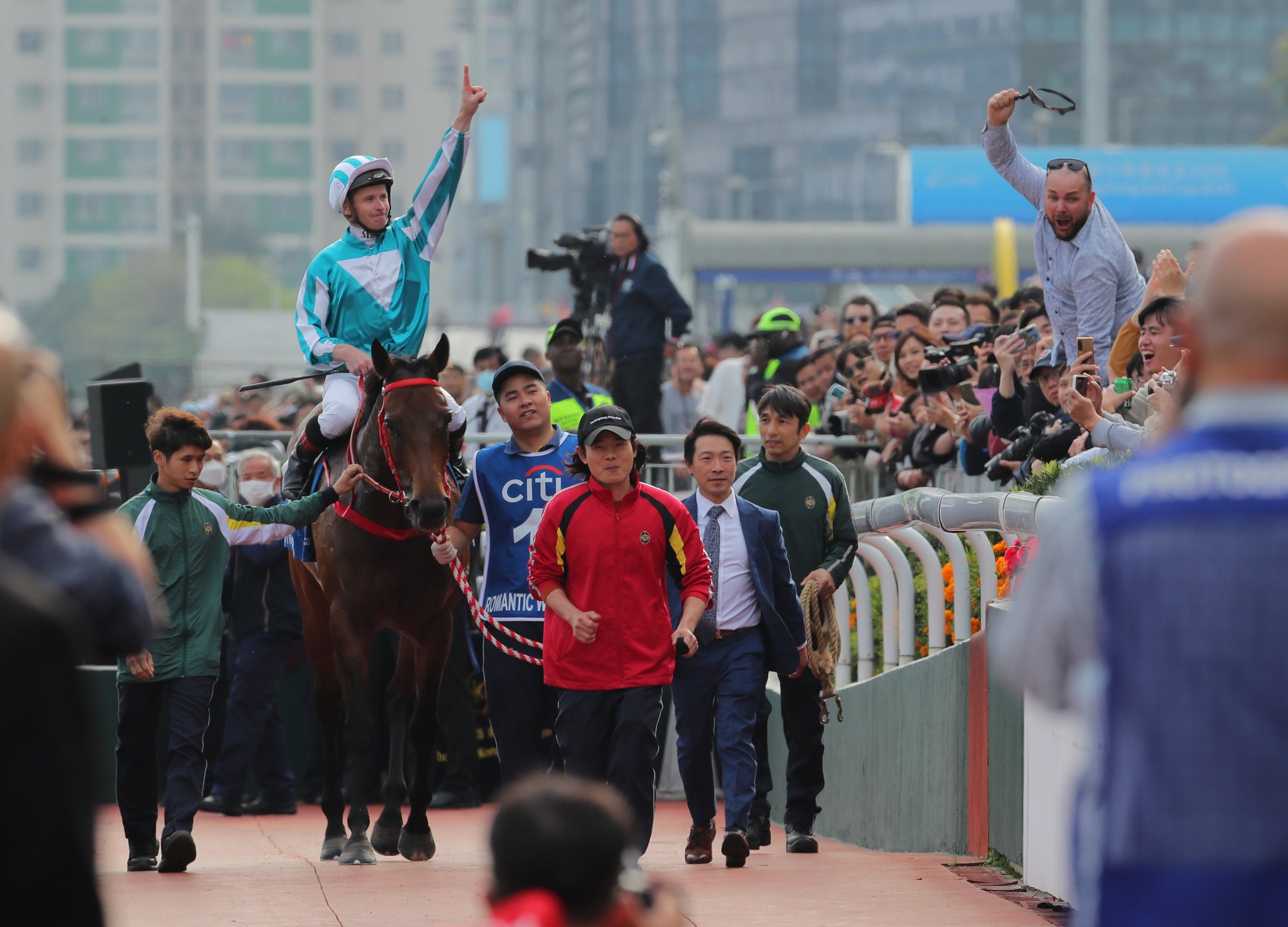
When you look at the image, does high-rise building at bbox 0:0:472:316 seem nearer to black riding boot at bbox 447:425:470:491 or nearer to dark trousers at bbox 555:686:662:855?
black riding boot at bbox 447:425:470:491

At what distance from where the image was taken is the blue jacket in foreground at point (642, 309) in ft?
48.8

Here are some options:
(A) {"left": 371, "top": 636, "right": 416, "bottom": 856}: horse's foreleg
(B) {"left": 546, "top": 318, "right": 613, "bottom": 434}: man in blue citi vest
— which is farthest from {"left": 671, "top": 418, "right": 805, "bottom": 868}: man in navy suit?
(B) {"left": 546, "top": 318, "right": 613, "bottom": 434}: man in blue citi vest

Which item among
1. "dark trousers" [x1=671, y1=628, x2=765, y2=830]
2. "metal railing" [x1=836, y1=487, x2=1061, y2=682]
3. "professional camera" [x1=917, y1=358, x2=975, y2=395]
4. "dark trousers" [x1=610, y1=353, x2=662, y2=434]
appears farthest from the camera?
"dark trousers" [x1=610, y1=353, x2=662, y2=434]

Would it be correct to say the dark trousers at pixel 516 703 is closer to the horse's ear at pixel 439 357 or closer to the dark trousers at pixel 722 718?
the dark trousers at pixel 722 718

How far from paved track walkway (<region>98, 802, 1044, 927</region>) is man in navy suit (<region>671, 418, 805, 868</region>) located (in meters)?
0.31

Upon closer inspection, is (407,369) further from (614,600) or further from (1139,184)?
(1139,184)

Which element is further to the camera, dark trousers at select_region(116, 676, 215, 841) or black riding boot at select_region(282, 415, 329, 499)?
black riding boot at select_region(282, 415, 329, 499)

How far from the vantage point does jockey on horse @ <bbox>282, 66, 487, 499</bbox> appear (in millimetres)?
9477

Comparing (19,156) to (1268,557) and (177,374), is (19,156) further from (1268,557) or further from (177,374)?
(1268,557)

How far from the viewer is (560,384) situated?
12.9 meters

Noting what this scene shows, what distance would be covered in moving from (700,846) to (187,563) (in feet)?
7.91

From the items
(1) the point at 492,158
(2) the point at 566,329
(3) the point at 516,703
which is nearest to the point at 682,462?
(2) the point at 566,329

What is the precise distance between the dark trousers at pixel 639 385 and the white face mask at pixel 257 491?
3367 mm

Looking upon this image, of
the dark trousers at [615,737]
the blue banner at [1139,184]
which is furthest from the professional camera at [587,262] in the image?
the blue banner at [1139,184]
